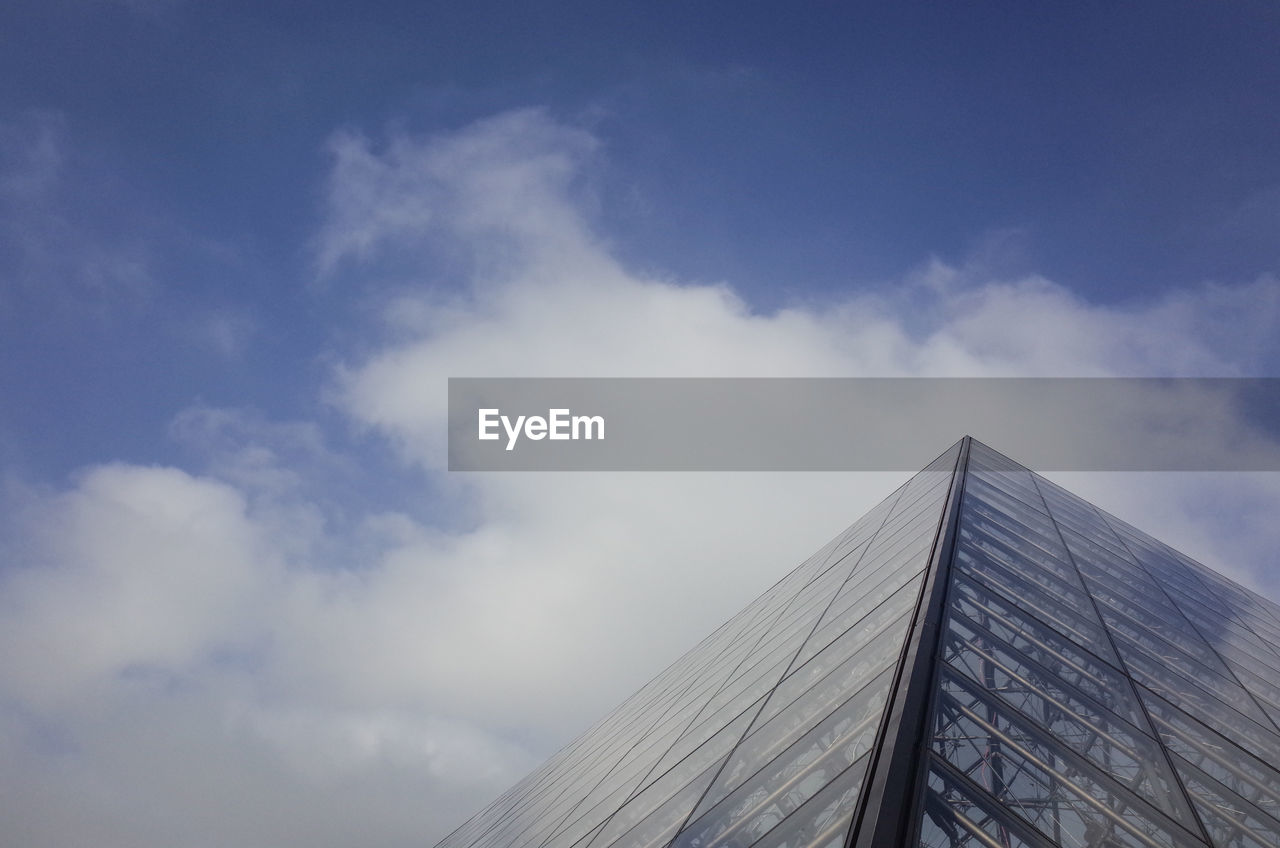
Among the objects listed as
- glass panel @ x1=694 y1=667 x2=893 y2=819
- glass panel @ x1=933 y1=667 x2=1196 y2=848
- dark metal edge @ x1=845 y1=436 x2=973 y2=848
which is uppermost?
glass panel @ x1=694 y1=667 x2=893 y2=819

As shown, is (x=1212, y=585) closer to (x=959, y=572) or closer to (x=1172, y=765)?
(x=959, y=572)

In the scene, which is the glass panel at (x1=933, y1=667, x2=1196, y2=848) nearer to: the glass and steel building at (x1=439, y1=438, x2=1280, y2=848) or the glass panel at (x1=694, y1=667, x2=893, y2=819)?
the glass and steel building at (x1=439, y1=438, x2=1280, y2=848)

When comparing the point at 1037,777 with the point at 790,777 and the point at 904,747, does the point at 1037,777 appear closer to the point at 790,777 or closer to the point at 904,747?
the point at 904,747

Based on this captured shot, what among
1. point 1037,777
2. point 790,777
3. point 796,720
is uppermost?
point 796,720

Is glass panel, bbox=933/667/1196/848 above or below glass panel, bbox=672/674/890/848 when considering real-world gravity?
below

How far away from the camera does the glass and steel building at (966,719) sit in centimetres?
611

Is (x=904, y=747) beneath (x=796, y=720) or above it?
beneath

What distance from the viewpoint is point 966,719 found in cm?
701

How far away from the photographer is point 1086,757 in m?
7.16

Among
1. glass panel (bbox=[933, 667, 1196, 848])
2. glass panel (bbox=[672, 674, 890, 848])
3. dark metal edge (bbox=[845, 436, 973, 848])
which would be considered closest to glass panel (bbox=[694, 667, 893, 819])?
glass panel (bbox=[672, 674, 890, 848])

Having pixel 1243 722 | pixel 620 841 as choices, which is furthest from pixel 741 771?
pixel 1243 722

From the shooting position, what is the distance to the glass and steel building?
6.11 metres

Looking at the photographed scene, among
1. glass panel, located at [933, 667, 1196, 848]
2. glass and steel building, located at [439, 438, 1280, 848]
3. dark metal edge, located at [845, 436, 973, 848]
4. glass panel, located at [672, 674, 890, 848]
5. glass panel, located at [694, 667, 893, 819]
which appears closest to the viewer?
dark metal edge, located at [845, 436, 973, 848]

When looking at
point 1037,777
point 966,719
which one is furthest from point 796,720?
point 1037,777
